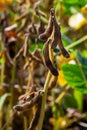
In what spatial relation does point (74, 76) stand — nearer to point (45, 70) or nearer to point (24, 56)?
point (24, 56)

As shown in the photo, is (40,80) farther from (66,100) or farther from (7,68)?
(7,68)

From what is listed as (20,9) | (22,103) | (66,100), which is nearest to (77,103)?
(66,100)

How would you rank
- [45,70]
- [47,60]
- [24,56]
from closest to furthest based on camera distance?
[47,60]
[24,56]
[45,70]

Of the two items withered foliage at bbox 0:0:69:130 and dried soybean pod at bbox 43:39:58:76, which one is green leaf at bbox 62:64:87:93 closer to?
withered foliage at bbox 0:0:69:130

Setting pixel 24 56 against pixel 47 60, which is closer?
pixel 47 60

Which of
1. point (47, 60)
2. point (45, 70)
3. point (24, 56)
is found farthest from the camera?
point (45, 70)

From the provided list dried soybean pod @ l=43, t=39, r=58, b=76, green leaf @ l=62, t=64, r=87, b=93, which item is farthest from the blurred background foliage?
dried soybean pod @ l=43, t=39, r=58, b=76

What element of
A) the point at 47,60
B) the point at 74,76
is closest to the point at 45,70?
the point at 74,76

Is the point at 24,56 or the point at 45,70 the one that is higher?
the point at 24,56

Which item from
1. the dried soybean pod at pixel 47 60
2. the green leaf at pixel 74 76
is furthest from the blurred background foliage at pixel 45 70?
the dried soybean pod at pixel 47 60
